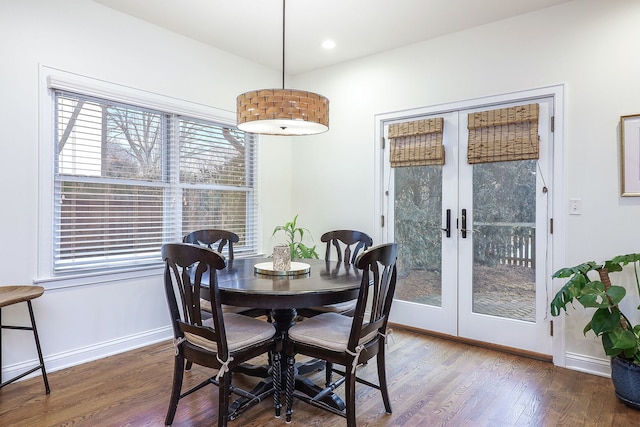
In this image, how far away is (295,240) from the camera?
15.0 feet

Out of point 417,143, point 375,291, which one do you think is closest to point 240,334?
point 375,291

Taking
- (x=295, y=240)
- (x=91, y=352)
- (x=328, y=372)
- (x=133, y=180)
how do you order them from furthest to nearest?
(x=295, y=240), (x=133, y=180), (x=91, y=352), (x=328, y=372)

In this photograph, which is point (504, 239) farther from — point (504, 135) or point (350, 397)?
point (350, 397)

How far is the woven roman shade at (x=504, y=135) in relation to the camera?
121 inches

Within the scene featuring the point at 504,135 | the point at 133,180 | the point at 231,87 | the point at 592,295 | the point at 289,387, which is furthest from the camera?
the point at 231,87

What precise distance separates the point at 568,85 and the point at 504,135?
0.53 meters

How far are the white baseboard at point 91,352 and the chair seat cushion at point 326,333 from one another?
1.77 meters

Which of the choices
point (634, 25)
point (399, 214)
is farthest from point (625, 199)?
point (399, 214)

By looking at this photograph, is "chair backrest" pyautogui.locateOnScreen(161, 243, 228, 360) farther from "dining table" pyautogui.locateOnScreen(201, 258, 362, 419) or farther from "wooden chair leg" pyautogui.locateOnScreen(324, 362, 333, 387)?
"wooden chair leg" pyautogui.locateOnScreen(324, 362, 333, 387)

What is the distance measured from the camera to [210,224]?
3891 millimetres

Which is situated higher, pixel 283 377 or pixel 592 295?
pixel 592 295

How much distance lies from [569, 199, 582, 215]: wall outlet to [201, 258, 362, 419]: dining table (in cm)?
166

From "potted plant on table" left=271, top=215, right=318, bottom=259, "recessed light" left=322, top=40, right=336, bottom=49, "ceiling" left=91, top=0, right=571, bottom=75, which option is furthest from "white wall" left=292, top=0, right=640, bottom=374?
"potted plant on table" left=271, top=215, right=318, bottom=259

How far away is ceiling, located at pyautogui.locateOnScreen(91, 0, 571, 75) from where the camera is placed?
9.86 ft
